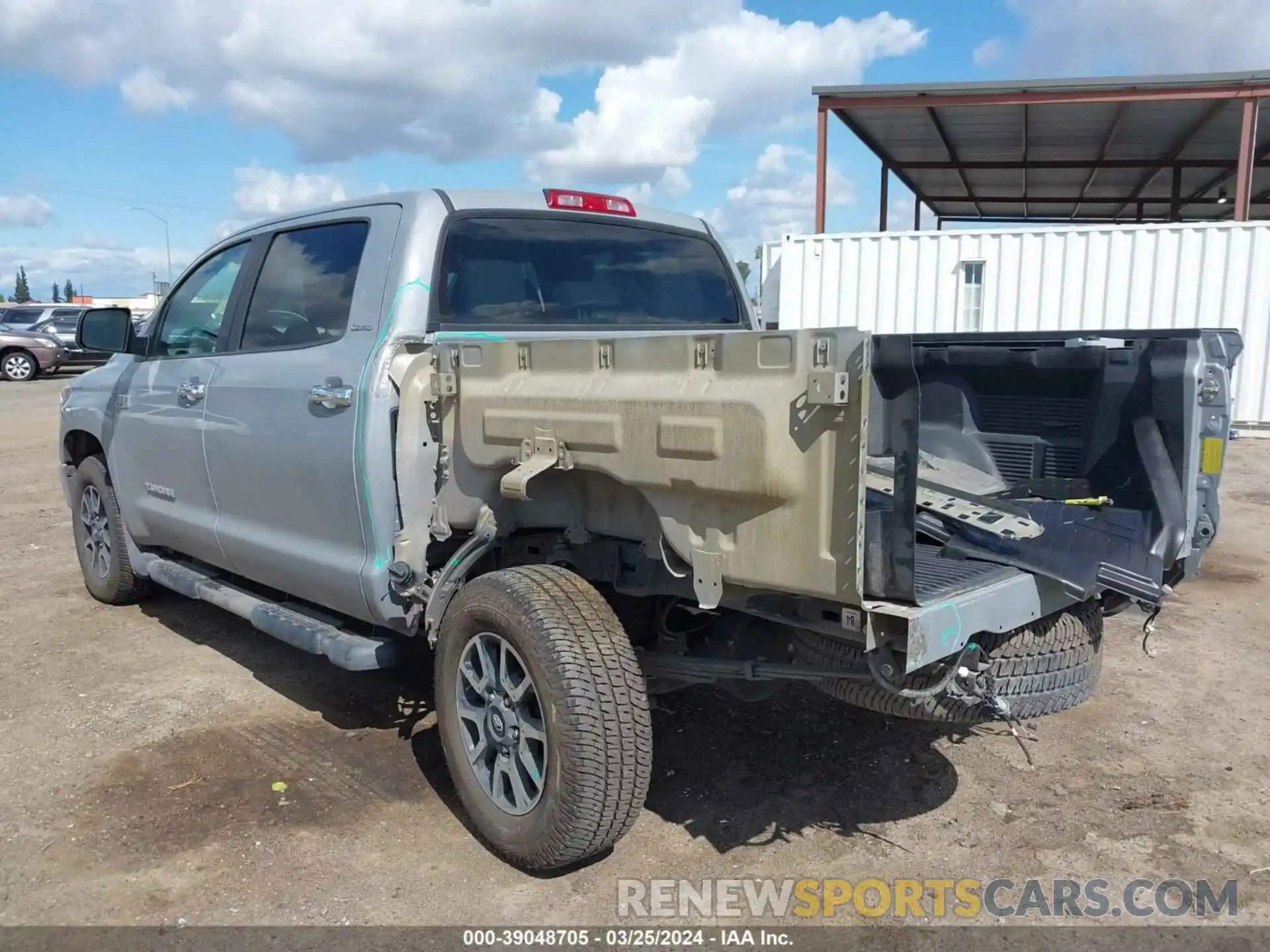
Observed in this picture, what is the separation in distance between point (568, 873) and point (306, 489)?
1742mm

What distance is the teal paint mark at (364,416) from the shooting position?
3492 mm

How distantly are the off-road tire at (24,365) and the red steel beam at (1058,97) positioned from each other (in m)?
20.3

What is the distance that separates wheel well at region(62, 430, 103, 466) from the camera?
5945 millimetres

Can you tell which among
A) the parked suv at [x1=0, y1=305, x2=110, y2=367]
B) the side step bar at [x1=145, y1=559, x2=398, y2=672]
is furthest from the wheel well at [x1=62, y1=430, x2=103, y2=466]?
the parked suv at [x1=0, y1=305, x2=110, y2=367]

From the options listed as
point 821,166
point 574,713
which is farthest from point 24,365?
point 574,713

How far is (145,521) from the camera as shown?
5270 millimetres

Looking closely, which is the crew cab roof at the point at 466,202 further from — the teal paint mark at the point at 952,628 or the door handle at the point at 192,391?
the teal paint mark at the point at 952,628

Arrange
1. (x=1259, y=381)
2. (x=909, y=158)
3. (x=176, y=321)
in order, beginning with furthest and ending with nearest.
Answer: (x=909, y=158) → (x=1259, y=381) → (x=176, y=321)

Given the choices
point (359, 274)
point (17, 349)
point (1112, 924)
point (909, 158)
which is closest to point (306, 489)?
point (359, 274)

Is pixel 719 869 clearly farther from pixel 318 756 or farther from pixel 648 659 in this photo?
pixel 318 756

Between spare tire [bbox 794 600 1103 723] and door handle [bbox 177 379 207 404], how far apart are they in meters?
2.99

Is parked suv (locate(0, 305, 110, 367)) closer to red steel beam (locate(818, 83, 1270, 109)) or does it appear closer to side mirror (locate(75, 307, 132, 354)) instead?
red steel beam (locate(818, 83, 1270, 109))

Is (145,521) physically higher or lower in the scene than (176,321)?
lower

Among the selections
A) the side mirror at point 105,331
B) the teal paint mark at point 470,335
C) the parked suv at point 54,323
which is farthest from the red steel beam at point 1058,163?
the parked suv at point 54,323
